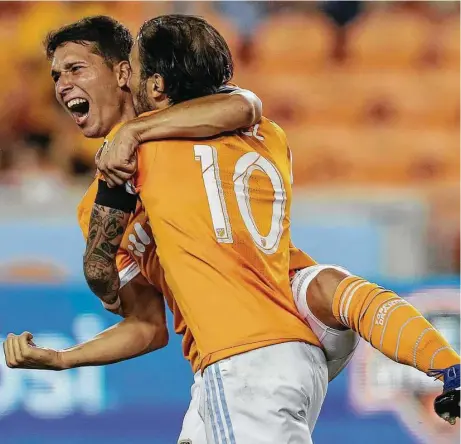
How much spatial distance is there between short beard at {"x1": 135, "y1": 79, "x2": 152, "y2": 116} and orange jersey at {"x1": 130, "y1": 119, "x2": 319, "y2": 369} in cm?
16

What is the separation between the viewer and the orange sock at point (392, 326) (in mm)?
2002

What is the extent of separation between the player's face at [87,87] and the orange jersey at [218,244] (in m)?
0.45

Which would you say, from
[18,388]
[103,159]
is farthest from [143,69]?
[18,388]

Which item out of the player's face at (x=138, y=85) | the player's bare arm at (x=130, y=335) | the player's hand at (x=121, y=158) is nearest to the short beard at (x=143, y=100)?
the player's face at (x=138, y=85)

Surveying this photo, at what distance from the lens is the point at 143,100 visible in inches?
89.3

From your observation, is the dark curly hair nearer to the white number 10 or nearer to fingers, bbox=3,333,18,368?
the white number 10

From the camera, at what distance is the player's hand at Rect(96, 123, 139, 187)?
2.12m

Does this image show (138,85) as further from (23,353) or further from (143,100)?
(23,353)

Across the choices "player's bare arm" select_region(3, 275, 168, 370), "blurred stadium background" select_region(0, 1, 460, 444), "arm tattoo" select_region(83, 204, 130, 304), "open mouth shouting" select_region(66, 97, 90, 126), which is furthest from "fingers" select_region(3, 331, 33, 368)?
"blurred stadium background" select_region(0, 1, 460, 444)

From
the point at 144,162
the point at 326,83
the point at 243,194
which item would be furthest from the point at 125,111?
the point at 326,83

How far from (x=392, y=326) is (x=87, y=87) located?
1.00 metres

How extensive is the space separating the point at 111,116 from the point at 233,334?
771mm

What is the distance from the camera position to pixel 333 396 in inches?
152

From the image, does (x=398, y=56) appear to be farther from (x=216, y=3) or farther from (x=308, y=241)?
(x=308, y=241)
